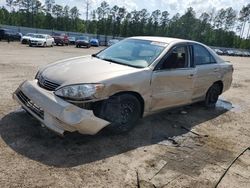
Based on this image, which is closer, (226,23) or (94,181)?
(94,181)

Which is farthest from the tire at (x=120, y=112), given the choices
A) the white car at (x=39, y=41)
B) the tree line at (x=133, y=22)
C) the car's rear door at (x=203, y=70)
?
the tree line at (x=133, y=22)

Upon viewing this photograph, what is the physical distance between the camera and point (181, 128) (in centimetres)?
556

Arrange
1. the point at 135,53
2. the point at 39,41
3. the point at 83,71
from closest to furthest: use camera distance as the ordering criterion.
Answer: the point at 83,71 → the point at 135,53 → the point at 39,41

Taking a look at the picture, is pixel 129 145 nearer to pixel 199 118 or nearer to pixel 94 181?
pixel 94 181

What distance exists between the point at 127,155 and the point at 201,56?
3.26 meters

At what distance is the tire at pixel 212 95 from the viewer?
697cm

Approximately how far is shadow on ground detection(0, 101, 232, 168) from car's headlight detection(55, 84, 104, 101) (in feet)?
2.19

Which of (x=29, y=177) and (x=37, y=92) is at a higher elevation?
(x=37, y=92)

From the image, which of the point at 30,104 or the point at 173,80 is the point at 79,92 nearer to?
the point at 30,104

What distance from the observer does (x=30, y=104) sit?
449 cm

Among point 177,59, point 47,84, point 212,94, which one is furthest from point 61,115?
point 212,94

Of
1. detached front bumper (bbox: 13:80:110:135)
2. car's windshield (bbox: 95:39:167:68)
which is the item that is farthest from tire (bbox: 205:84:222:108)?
detached front bumper (bbox: 13:80:110:135)

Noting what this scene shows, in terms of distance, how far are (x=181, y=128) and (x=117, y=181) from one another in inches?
93.5

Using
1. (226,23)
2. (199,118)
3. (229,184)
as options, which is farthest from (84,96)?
(226,23)
